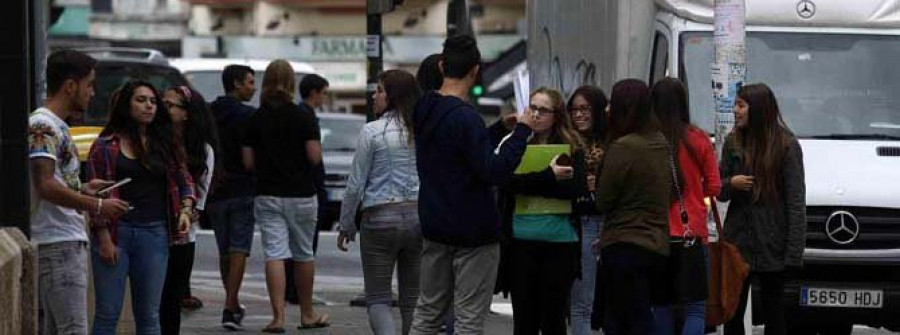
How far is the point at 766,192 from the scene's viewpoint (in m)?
10.6

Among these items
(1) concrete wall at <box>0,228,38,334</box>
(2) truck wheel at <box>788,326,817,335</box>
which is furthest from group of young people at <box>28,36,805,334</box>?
(2) truck wheel at <box>788,326,817,335</box>

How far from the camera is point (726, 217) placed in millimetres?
10797

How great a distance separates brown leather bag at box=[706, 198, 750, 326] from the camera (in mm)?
10375

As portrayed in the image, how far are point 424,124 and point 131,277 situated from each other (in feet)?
5.58

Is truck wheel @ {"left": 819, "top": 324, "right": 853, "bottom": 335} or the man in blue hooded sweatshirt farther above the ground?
the man in blue hooded sweatshirt

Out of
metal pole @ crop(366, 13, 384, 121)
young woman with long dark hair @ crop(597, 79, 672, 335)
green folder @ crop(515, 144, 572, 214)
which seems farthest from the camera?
metal pole @ crop(366, 13, 384, 121)

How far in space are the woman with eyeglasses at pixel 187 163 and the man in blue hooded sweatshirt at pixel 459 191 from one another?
1388 mm

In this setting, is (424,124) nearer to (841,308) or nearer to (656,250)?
(656,250)

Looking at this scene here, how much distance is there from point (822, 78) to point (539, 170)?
361cm

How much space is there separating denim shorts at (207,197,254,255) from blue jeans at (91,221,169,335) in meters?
3.59

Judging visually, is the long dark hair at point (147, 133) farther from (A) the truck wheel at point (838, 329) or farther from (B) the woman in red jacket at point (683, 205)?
(A) the truck wheel at point (838, 329)

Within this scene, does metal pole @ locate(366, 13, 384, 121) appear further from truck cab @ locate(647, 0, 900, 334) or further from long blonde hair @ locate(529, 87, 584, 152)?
long blonde hair @ locate(529, 87, 584, 152)

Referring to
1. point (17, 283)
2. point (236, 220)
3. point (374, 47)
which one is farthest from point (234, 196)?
point (17, 283)

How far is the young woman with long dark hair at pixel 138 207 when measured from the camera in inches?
372
